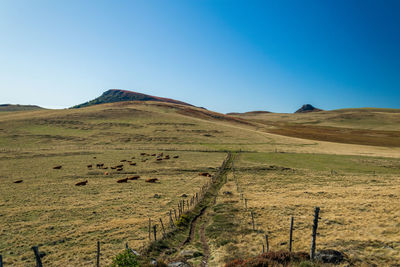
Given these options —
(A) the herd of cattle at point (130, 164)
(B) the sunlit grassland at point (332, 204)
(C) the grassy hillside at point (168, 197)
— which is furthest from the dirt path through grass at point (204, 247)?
(A) the herd of cattle at point (130, 164)

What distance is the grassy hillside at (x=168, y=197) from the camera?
16.2m

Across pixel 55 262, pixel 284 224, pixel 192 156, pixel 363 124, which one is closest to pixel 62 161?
pixel 192 156

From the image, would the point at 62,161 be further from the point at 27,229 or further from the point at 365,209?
the point at 365,209

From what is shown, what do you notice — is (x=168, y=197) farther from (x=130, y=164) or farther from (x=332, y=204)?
(x=130, y=164)

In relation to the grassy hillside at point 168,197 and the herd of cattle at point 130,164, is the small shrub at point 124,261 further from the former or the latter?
the herd of cattle at point 130,164

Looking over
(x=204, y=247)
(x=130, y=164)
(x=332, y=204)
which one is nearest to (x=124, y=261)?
(x=204, y=247)

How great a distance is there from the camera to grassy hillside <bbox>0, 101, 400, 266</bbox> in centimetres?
1619

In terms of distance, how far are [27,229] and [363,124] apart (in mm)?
189715

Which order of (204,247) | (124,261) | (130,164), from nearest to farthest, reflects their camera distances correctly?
(124,261), (204,247), (130,164)

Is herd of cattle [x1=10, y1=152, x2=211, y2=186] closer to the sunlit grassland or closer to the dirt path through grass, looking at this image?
the sunlit grassland

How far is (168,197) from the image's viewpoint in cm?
2789

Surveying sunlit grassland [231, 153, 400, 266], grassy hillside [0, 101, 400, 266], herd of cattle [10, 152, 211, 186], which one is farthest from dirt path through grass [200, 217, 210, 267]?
herd of cattle [10, 152, 211, 186]

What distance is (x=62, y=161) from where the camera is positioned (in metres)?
47.5

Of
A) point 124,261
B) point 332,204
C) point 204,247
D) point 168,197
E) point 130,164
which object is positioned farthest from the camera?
point 130,164
